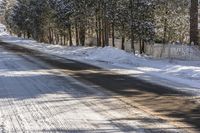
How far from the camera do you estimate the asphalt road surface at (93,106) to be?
686 centimetres

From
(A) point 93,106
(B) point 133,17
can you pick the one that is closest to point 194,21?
(B) point 133,17

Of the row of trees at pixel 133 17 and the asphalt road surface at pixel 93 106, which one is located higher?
the row of trees at pixel 133 17

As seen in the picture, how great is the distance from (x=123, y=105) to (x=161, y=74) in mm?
5747

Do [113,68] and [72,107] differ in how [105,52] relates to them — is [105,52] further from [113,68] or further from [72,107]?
[72,107]

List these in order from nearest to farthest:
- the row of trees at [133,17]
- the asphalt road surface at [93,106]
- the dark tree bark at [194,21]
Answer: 1. the asphalt road surface at [93,106]
2. the dark tree bark at [194,21]
3. the row of trees at [133,17]

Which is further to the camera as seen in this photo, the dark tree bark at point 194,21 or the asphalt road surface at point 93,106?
the dark tree bark at point 194,21

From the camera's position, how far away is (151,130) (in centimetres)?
654

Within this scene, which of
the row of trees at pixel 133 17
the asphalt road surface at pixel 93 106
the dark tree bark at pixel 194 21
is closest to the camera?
the asphalt road surface at pixel 93 106

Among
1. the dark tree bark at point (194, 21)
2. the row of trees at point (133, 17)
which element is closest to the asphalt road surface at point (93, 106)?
the dark tree bark at point (194, 21)

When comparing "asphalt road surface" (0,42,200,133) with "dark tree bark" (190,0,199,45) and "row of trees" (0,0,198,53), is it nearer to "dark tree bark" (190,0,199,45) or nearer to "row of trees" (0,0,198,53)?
"dark tree bark" (190,0,199,45)

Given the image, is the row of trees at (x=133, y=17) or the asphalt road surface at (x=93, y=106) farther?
the row of trees at (x=133, y=17)

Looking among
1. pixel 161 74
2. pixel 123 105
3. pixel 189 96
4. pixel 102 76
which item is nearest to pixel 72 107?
pixel 123 105

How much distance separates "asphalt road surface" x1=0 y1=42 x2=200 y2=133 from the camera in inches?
270

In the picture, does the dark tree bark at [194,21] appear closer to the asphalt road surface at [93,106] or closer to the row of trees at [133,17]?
the row of trees at [133,17]
